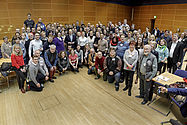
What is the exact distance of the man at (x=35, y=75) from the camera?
4158 millimetres

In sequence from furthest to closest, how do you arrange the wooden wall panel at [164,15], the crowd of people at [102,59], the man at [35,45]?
the wooden wall panel at [164,15], the man at [35,45], the crowd of people at [102,59]

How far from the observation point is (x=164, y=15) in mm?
13812

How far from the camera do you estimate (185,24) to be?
12352 millimetres

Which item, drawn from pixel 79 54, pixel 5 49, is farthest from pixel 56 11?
pixel 79 54

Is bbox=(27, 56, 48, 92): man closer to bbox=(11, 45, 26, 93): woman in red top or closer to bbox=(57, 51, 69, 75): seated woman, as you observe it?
bbox=(11, 45, 26, 93): woman in red top

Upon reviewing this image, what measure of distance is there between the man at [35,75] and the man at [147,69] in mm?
3249

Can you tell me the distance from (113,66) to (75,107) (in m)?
1.96

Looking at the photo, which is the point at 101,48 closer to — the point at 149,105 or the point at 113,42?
the point at 113,42

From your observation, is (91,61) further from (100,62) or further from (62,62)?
(62,62)

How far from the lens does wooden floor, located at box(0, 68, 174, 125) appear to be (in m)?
3.17

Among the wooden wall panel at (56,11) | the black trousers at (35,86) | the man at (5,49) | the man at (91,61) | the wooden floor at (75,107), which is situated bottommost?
the wooden floor at (75,107)

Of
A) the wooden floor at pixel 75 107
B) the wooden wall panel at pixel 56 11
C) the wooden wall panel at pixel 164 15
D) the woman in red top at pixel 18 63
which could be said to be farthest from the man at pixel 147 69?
the wooden wall panel at pixel 164 15

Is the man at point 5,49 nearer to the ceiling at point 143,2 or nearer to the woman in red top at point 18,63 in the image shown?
the woman in red top at point 18,63

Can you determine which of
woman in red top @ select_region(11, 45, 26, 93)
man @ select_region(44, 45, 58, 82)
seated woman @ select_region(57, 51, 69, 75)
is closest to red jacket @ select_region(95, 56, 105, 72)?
seated woman @ select_region(57, 51, 69, 75)
